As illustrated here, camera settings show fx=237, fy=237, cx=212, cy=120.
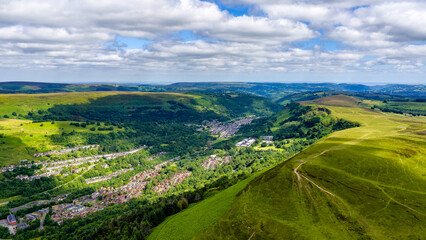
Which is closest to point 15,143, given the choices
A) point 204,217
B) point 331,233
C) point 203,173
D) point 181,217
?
point 203,173

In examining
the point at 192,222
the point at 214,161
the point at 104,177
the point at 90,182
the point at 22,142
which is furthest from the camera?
the point at 22,142

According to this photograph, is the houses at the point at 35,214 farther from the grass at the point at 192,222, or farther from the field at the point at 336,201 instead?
the field at the point at 336,201

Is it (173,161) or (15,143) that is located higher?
(15,143)

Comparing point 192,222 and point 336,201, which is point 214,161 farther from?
point 336,201

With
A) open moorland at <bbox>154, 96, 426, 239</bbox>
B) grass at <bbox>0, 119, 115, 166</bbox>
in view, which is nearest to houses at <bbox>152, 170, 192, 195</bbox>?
open moorland at <bbox>154, 96, 426, 239</bbox>

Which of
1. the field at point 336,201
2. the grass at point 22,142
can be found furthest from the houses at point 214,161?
the grass at point 22,142

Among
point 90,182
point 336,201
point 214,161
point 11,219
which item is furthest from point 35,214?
point 336,201

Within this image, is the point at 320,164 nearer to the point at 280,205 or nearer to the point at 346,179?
the point at 346,179
